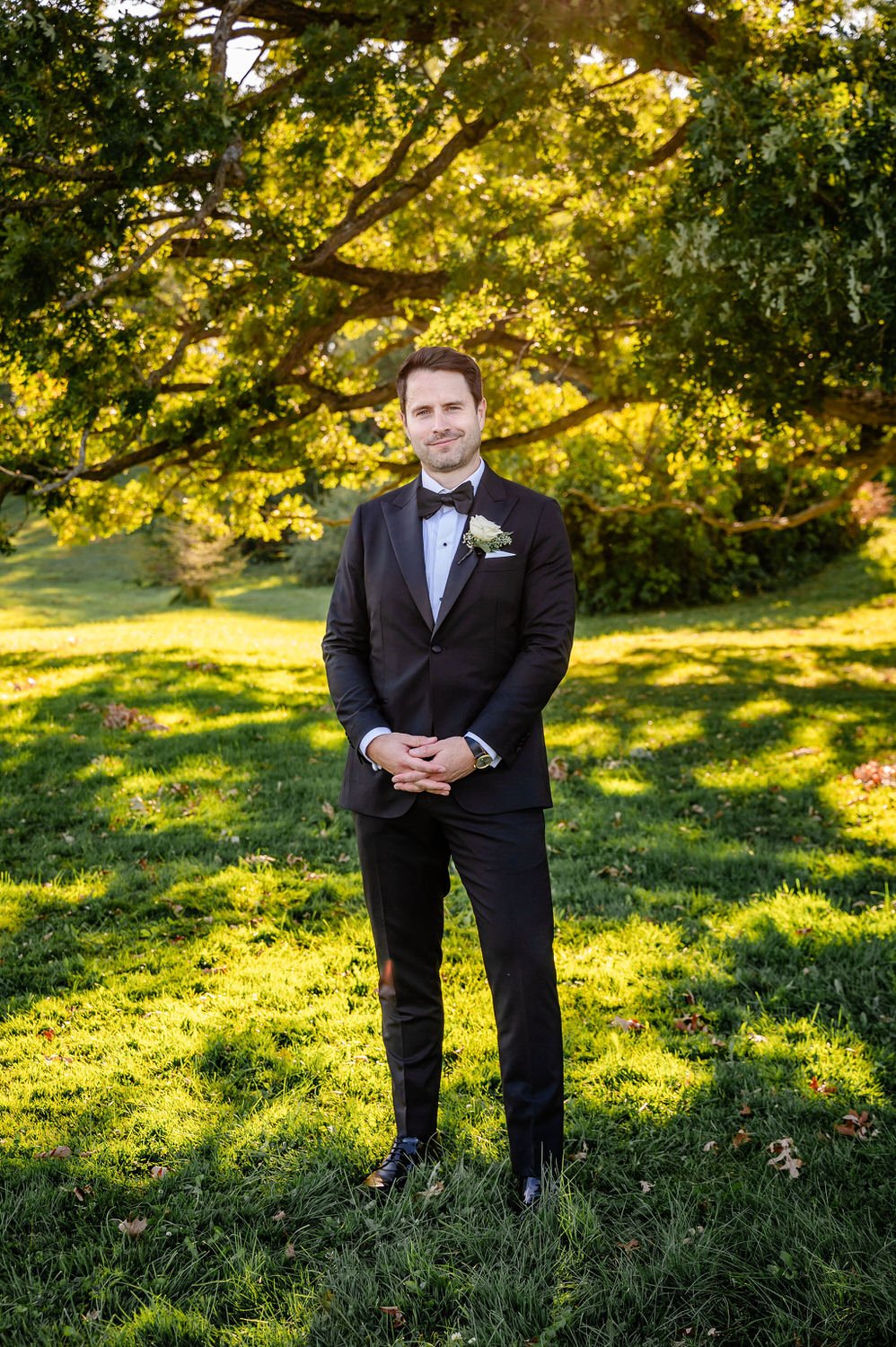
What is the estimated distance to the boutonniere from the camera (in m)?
3.16

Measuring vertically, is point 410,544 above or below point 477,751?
above

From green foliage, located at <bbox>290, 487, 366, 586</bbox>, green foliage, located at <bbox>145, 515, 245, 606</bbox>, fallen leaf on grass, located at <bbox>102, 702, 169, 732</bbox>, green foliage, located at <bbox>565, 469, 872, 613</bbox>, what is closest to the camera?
fallen leaf on grass, located at <bbox>102, 702, 169, 732</bbox>

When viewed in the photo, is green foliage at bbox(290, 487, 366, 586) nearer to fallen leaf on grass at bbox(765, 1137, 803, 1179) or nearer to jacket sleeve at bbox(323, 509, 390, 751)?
jacket sleeve at bbox(323, 509, 390, 751)

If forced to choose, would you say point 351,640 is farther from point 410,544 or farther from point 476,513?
point 476,513

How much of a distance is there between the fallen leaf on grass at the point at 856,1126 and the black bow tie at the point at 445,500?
8.94 feet

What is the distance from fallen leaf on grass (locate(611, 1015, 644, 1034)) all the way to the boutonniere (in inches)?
98.5

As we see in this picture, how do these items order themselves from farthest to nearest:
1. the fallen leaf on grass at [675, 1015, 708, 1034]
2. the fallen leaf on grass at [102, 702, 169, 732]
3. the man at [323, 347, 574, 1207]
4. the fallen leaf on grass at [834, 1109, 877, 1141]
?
the fallen leaf on grass at [102, 702, 169, 732] < the fallen leaf on grass at [675, 1015, 708, 1034] < the fallen leaf on grass at [834, 1109, 877, 1141] < the man at [323, 347, 574, 1207]

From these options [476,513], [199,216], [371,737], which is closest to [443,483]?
[476,513]

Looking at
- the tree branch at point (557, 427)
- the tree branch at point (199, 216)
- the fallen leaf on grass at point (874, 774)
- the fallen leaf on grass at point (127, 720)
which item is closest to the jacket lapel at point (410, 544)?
the tree branch at point (199, 216)

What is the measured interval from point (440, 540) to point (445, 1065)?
236cm

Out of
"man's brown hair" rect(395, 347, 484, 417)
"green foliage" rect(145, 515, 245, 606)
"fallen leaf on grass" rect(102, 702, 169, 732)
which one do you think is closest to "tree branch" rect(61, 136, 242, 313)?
"fallen leaf on grass" rect(102, 702, 169, 732)

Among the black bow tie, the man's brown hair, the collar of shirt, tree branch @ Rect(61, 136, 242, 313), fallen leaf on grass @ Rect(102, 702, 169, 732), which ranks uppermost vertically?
tree branch @ Rect(61, 136, 242, 313)

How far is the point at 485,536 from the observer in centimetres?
315

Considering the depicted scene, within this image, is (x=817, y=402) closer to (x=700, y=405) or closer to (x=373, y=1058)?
(x=700, y=405)
